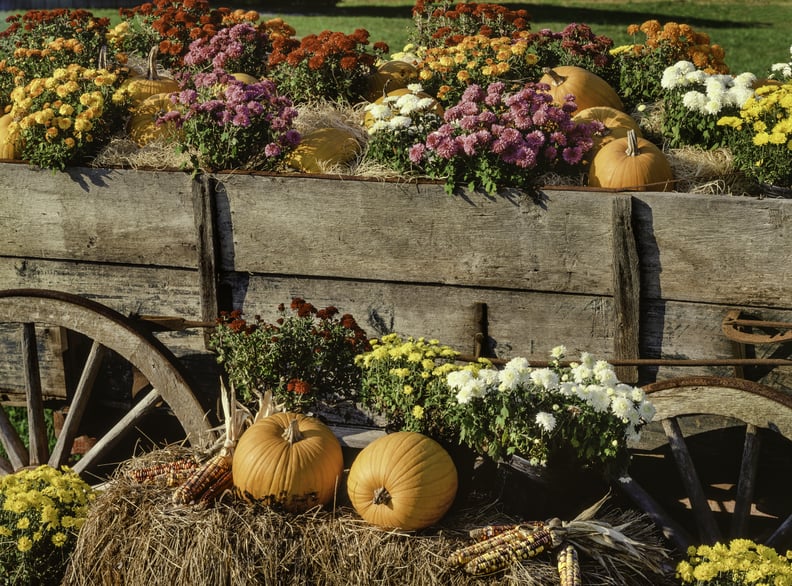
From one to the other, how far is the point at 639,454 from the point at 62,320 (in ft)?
7.95

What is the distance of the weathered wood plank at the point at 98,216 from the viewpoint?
421 centimetres

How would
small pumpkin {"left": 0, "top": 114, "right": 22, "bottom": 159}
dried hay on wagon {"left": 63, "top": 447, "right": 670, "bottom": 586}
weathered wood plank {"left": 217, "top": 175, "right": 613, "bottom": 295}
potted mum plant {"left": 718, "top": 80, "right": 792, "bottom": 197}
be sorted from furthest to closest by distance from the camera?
1. small pumpkin {"left": 0, "top": 114, "right": 22, "bottom": 159}
2. potted mum plant {"left": 718, "top": 80, "right": 792, "bottom": 197}
3. weathered wood plank {"left": 217, "top": 175, "right": 613, "bottom": 295}
4. dried hay on wagon {"left": 63, "top": 447, "right": 670, "bottom": 586}

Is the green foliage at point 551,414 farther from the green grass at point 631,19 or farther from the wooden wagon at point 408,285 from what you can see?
the green grass at point 631,19

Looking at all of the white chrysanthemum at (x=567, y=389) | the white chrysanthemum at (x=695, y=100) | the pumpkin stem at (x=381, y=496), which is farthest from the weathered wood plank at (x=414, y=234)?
the pumpkin stem at (x=381, y=496)

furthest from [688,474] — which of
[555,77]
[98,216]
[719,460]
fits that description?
[98,216]

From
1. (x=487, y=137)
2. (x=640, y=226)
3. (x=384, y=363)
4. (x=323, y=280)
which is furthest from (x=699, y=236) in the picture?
(x=323, y=280)

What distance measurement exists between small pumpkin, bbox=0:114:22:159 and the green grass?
1020 cm

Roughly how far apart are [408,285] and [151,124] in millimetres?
1630

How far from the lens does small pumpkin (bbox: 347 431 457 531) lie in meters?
3.20

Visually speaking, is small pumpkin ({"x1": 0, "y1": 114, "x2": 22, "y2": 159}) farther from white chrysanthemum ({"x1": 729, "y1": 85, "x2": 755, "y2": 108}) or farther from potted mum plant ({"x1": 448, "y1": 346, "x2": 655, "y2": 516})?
white chrysanthemum ({"x1": 729, "y1": 85, "x2": 755, "y2": 108})

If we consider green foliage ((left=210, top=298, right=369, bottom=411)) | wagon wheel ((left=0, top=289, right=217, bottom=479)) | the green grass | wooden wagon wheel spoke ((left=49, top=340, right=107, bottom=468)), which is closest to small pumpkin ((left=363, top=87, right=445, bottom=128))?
green foliage ((left=210, top=298, right=369, bottom=411))

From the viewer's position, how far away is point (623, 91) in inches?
215

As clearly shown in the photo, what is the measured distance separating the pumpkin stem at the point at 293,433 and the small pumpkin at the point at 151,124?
171 centimetres

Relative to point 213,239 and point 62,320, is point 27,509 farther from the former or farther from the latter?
point 213,239
